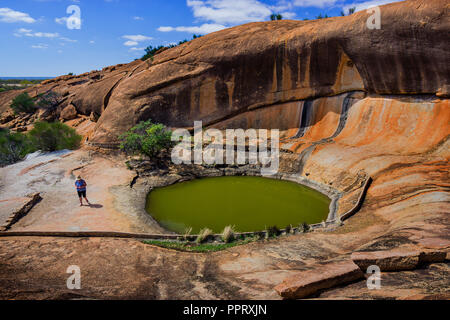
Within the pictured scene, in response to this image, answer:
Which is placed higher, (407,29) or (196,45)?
(196,45)

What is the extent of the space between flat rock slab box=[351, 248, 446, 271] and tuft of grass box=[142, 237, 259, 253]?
380 cm

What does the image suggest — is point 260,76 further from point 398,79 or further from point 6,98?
point 6,98

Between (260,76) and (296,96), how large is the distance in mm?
2527

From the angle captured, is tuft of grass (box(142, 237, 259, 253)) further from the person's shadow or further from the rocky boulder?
the rocky boulder

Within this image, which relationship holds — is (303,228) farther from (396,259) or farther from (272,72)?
(272,72)

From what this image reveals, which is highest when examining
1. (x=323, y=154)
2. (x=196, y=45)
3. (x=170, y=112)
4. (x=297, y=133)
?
(x=196, y=45)

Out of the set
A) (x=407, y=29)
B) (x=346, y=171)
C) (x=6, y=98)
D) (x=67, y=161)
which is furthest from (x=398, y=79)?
(x=6, y=98)

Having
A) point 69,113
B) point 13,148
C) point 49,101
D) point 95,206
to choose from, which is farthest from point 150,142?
point 49,101

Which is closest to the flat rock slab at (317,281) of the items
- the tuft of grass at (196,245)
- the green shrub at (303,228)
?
the tuft of grass at (196,245)

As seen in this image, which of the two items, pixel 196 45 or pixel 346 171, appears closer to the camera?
pixel 346 171

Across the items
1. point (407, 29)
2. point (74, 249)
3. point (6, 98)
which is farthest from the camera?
point (6, 98)

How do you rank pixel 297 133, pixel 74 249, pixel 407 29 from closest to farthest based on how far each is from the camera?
pixel 74 249 → pixel 407 29 → pixel 297 133

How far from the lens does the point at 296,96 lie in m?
17.6

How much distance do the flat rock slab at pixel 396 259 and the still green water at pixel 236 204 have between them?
5.03 metres
